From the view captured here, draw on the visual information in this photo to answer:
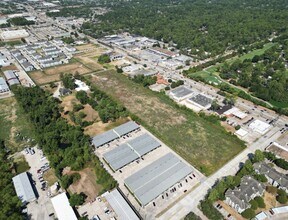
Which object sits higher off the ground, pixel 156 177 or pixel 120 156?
pixel 156 177

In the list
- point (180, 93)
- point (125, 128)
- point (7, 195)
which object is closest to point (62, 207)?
point (7, 195)

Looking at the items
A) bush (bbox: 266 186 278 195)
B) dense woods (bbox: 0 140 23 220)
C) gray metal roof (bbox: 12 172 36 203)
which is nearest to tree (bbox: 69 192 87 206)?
gray metal roof (bbox: 12 172 36 203)

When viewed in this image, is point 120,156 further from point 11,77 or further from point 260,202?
point 11,77

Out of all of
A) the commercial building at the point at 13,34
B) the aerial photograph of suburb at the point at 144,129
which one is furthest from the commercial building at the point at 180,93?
the commercial building at the point at 13,34

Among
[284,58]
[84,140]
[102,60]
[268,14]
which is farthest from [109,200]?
[268,14]

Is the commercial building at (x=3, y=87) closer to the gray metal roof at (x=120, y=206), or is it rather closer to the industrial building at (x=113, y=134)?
the industrial building at (x=113, y=134)

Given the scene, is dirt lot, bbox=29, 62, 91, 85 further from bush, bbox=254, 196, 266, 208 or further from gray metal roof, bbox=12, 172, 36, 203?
bush, bbox=254, 196, 266, 208
